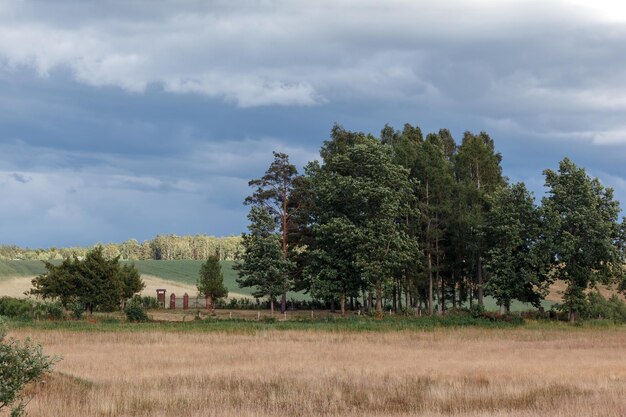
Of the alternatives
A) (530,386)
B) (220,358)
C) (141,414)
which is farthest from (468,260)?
(141,414)

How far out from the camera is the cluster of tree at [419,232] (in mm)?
67000

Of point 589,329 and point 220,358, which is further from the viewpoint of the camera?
point 589,329

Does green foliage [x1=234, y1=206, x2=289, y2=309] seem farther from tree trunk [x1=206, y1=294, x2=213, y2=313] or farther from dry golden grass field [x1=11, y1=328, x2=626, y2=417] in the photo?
dry golden grass field [x1=11, y1=328, x2=626, y2=417]

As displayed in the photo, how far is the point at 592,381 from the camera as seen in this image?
24.6m

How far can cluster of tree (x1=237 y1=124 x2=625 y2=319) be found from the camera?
67000 mm

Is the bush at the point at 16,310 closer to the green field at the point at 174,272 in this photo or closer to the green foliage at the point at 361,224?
the green foliage at the point at 361,224

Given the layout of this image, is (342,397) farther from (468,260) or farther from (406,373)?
(468,260)

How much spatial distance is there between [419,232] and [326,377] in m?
49.5

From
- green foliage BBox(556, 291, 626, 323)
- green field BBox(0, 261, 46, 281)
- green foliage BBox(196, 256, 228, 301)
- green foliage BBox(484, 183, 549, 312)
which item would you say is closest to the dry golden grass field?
green foliage BBox(484, 183, 549, 312)

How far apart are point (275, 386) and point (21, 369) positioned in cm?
1156

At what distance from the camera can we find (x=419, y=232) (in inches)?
2881

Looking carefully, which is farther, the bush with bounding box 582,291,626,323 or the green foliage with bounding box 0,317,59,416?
the bush with bounding box 582,291,626,323

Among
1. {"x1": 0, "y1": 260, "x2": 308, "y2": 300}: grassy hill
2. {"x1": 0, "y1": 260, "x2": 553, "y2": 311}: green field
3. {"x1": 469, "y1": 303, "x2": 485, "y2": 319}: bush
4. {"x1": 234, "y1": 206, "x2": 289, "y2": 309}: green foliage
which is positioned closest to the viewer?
{"x1": 469, "y1": 303, "x2": 485, "y2": 319}: bush

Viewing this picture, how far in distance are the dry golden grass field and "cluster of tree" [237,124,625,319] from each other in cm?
2162
